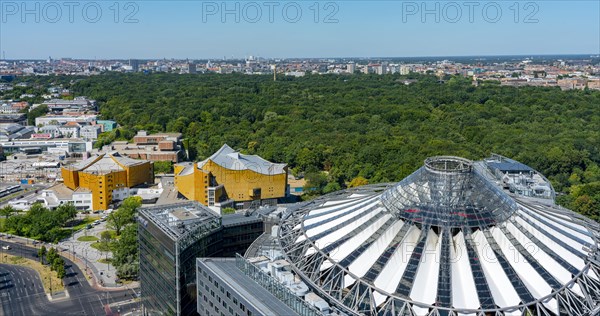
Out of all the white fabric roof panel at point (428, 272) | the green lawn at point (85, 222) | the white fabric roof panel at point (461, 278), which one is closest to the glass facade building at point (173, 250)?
the white fabric roof panel at point (428, 272)

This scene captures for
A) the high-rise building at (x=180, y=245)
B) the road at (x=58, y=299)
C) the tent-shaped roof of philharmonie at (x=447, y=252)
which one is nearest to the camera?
the tent-shaped roof of philharmonie at (x=447, y=252)

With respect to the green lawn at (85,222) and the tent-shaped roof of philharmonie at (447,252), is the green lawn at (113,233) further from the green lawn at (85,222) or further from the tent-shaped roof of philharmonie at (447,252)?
the tent-shaped roof of philharmonie at (447,252)

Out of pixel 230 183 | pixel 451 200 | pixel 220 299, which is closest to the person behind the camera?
pixel 220 299

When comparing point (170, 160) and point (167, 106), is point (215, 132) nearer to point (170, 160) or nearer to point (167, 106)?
point (170, 160)

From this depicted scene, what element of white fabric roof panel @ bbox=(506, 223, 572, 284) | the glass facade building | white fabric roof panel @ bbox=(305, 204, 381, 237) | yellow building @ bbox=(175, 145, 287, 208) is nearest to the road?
the glass facade building

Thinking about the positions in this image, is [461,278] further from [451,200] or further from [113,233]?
[113,233]

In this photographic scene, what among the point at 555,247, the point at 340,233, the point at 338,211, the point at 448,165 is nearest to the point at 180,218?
the point at 338,211
